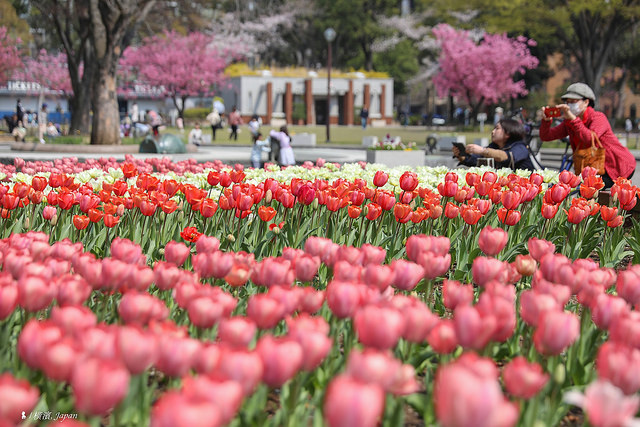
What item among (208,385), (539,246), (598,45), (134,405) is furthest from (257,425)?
(598,45)

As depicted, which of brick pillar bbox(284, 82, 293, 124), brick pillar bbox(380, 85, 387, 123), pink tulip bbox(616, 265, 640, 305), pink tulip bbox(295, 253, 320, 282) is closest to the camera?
pink tulip bbox(616, 265, 640, 305)

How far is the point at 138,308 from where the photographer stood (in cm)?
207

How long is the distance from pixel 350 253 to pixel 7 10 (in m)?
35.4

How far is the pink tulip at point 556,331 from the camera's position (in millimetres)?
1937

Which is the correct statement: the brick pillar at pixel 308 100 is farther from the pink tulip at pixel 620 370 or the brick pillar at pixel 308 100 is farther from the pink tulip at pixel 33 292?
the pink tulip at pixel 620 370

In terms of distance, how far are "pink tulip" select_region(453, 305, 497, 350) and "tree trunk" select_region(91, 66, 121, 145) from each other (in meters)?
21.2

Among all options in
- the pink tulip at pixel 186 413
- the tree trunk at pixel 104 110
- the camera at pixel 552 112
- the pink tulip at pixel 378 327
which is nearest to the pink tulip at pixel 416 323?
the pink tulip at pixel 378 327

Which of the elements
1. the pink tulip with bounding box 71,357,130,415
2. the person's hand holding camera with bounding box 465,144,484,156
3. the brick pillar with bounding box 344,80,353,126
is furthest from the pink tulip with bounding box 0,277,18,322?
the brick pillar with bounding box 344,80,353,126

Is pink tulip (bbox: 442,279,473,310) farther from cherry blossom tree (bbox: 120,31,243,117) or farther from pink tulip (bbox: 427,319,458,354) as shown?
cherry blossom tree (bbox: 120,31,243,117)

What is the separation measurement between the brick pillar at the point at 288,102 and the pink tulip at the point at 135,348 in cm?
6390

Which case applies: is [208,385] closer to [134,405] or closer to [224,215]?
[134,405]

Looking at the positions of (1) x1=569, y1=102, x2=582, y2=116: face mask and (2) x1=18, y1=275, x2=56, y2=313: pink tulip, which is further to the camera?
(1) x1=569, y1=102, x2=582, y2=116: face mask

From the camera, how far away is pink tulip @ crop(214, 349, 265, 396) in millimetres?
1568

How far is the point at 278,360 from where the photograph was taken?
1633 millimetres
